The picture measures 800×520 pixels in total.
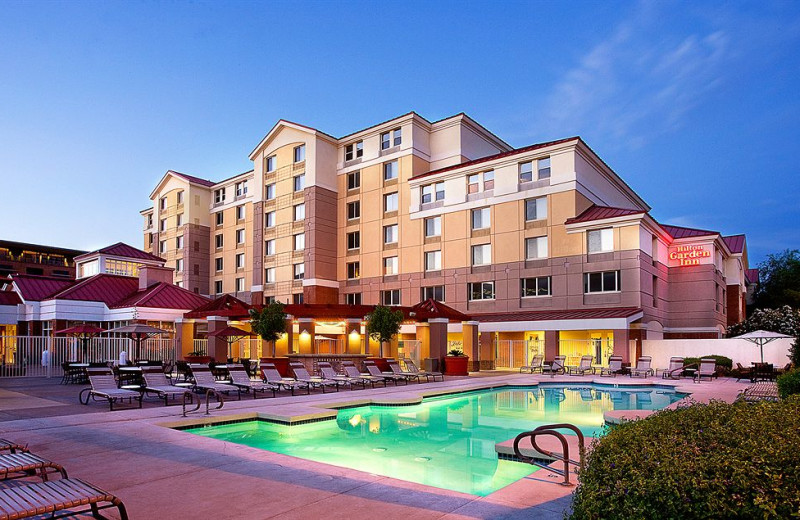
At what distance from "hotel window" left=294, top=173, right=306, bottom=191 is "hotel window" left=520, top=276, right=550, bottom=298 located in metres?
21.3

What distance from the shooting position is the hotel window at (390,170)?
46.0 meters

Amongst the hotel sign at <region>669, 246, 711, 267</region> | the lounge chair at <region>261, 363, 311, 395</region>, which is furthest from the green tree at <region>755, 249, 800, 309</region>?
the lounge chair at <region>261, 363, 311, 395</region>

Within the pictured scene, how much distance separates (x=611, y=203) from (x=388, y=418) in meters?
34.0

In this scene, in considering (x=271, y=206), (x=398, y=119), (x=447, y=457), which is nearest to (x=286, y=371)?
(x=447, y=457)

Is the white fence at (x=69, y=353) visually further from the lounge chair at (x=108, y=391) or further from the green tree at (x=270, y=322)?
the lounge chair at (x=108, y=391)

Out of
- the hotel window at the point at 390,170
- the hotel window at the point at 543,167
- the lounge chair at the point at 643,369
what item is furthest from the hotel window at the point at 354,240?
the lounge chair at the point at 643,369

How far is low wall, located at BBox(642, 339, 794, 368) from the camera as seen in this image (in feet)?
107

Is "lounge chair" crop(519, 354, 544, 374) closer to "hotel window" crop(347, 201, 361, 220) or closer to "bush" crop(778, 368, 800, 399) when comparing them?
"bush" crop(778, 368, 800, 399)

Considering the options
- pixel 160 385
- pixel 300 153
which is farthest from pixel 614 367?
pixel 300 153

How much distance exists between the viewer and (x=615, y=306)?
115ft

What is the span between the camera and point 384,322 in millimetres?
28125

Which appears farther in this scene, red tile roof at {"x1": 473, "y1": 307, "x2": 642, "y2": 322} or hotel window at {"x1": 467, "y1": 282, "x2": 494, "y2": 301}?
hotel window at {"x1": 467, "y1": 282, "x2": 494, "y2": 301}

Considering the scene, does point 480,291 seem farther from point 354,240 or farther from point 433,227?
point 354,240

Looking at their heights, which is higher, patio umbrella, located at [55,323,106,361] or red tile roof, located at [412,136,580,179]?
red tile roof, located at [412,136,580,179]
